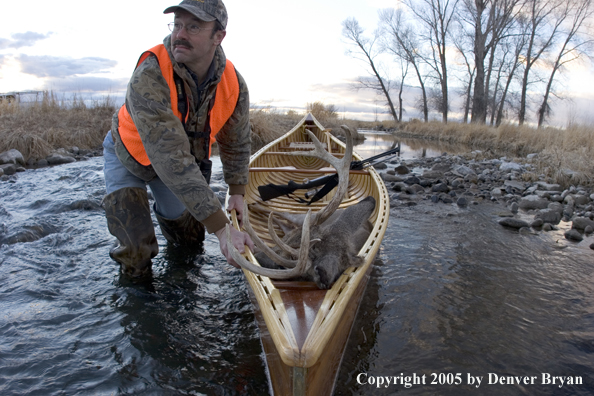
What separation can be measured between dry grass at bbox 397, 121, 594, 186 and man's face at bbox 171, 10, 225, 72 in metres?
7.80

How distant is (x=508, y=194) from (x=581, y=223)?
2.06 metres

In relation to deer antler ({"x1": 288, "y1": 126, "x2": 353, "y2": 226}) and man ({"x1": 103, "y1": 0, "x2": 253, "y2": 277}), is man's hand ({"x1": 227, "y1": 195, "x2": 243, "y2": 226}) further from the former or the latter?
deer antler ({"x1": 288, "y1": 126, "x2": 353, "y2": 226})

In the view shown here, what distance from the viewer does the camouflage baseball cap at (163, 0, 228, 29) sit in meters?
2.64

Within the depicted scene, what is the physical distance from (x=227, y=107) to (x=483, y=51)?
21.9m

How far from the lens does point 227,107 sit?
3361 mm

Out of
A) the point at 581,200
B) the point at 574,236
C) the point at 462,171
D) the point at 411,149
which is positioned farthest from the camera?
the point at 411,149

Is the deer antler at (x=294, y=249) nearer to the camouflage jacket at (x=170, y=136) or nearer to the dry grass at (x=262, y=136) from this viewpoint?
the camouflage jacket at (x=170, y=136)

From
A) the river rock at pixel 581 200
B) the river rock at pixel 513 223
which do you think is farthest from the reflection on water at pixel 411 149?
the river rock at pixel 513 223

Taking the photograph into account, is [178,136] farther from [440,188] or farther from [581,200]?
[581,200]

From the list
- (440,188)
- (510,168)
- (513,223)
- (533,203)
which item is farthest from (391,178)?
(513,223)

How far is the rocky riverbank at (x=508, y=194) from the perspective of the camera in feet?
18.7

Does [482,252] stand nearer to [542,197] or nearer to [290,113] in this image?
[542,197]

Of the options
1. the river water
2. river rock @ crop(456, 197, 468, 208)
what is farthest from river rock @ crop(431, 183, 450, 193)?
the river water

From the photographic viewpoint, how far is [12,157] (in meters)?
9.00
